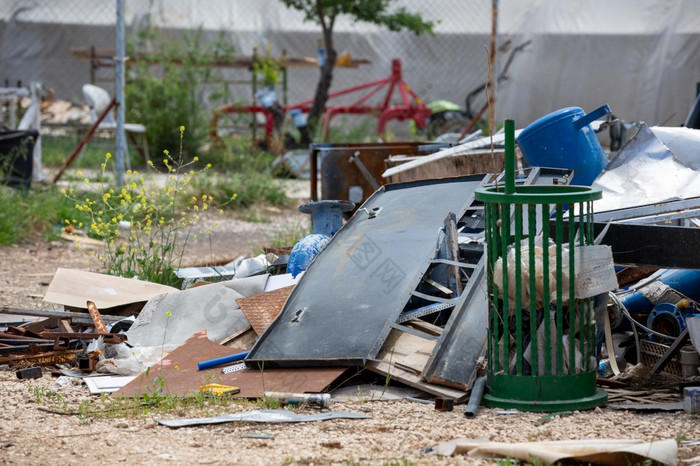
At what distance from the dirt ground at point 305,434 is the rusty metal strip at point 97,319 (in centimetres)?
89

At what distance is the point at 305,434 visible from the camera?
344cm

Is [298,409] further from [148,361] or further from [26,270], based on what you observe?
[26,270]

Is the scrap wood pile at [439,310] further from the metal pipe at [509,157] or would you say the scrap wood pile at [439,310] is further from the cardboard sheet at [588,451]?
the cardboard sheet at [588,451]

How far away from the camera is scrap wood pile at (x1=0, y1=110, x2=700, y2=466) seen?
3.68 m

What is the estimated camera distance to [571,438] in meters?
3.27

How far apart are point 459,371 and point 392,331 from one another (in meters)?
0.47

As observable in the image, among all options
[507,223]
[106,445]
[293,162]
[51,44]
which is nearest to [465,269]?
[507,223]

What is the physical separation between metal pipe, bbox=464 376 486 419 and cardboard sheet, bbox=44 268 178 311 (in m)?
2.48

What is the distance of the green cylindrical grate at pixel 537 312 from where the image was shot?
11.7 feet

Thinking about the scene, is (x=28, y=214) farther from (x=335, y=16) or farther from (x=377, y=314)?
(x=335, y=16)

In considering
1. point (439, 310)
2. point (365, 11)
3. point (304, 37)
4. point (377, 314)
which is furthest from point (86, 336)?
point (304, 37)

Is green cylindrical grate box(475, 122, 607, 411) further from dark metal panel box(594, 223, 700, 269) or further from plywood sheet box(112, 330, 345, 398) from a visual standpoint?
plywood sheet box(112, 330, 345, 398)

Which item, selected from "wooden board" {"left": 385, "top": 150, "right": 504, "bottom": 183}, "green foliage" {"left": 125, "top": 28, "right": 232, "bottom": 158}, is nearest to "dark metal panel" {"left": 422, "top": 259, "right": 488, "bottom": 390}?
"wooden board" {"left": 385, "top": 150, "right": 504, "bottom": 183}

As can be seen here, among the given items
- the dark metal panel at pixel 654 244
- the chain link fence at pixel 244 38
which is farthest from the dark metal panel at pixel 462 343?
the chain link fence at pixel 244 38
